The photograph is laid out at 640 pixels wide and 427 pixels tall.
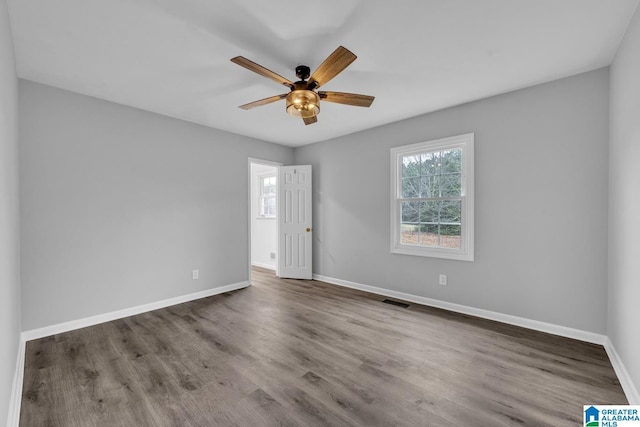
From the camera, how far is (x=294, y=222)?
5160 mm

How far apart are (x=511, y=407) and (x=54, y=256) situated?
4149 mm

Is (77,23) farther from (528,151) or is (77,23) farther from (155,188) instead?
(528,151)

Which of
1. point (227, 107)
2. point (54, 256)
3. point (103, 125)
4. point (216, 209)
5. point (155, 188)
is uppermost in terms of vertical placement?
point (227, 107)

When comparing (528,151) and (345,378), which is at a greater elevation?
(528,151)

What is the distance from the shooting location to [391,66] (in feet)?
8.26

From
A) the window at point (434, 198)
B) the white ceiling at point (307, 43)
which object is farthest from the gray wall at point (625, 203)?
the window at point (434, 198)

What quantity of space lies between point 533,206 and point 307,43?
275 centimetres

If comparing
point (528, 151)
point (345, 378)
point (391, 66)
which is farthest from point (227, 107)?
point (528, 151)

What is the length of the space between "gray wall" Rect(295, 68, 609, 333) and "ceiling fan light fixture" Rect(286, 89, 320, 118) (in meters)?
1.92

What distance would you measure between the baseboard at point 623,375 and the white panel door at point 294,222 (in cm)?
379

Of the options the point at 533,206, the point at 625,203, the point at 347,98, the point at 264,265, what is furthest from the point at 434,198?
the point at 264,265

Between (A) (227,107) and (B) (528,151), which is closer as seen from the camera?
(B) (528,151)

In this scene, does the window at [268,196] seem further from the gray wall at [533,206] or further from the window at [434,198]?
the window at [434,198]

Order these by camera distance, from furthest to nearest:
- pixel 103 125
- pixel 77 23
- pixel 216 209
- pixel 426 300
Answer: pixel 216 209, pixel 426 300, pixel 103 125, pixel 77 23
